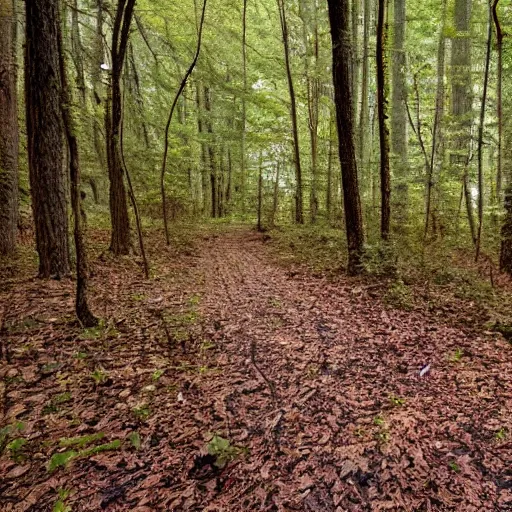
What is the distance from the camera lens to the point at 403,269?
604cm

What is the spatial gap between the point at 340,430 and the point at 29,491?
194 cm

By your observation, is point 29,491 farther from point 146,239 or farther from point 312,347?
point 146,239

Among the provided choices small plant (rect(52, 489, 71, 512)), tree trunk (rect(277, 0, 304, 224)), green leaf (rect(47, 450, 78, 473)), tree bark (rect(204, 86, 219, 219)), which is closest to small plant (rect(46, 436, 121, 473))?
green leaf (rect(47, 450, 78, 473))

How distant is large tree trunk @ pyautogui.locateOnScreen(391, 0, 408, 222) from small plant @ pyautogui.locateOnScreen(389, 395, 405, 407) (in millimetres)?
7794

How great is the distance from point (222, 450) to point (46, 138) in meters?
5.13

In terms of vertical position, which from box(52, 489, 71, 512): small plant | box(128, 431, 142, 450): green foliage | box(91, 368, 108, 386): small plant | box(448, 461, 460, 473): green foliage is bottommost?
box(448, 461, 460, 473): green foliage

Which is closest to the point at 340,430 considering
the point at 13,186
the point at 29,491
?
the point at 29,491

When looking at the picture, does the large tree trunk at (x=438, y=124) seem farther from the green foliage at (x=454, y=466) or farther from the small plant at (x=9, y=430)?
the small plant at (x=9, y=430)

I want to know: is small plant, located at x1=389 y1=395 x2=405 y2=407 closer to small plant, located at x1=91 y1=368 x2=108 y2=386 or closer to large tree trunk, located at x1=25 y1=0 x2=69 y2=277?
small plant, located at x1=91 y1=368 x2=108 y2=386

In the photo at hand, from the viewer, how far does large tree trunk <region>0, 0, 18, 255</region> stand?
6305 millimetres

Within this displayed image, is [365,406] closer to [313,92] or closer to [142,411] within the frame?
[142,411]

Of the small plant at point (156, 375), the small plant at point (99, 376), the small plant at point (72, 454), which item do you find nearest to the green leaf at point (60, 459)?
the small plant at point (72, 454)

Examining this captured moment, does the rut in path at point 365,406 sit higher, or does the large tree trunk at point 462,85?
the large tree trunk at point 462,85

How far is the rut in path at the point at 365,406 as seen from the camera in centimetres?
194
